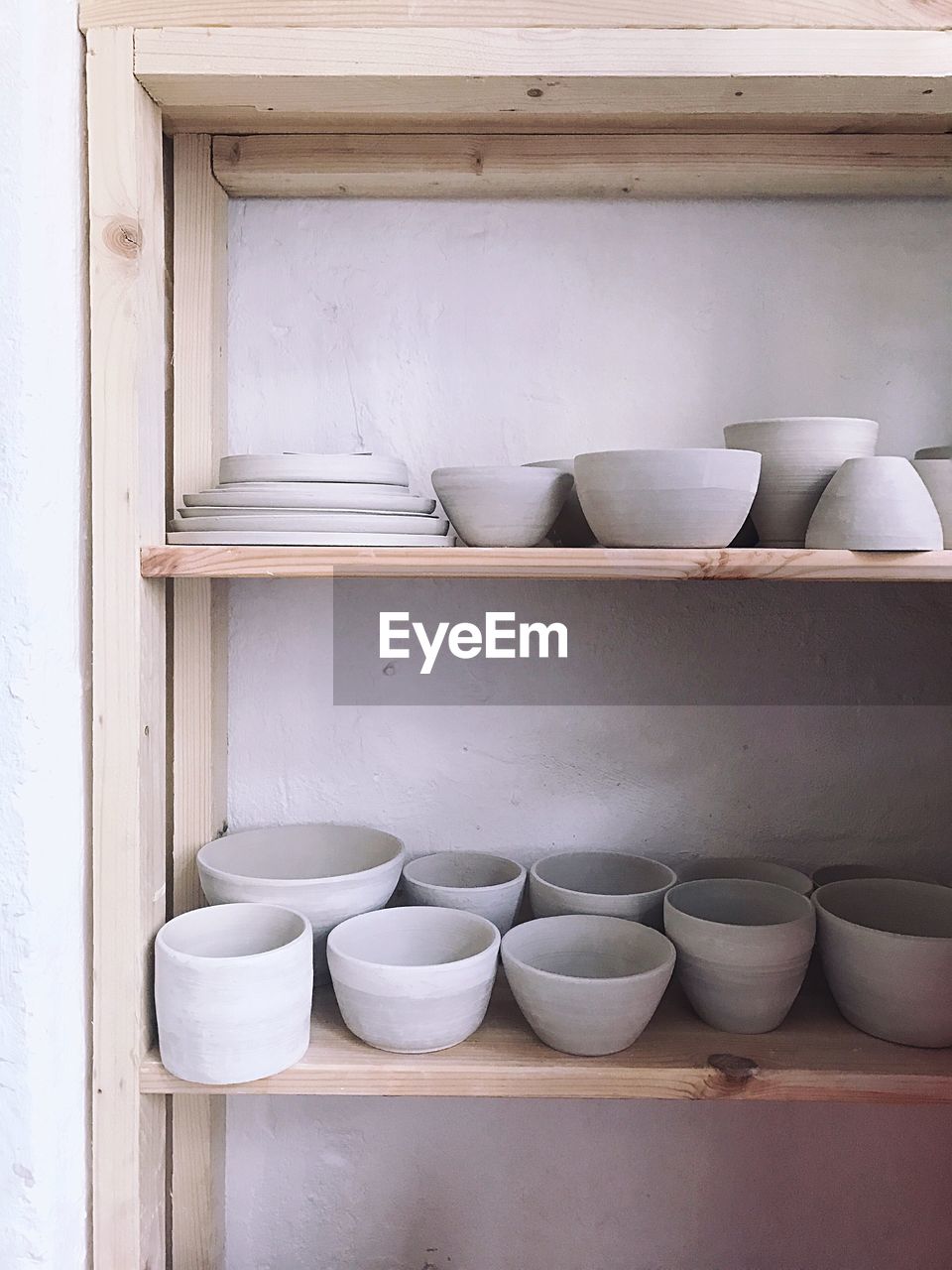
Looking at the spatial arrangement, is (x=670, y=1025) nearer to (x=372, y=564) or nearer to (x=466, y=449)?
(x=372, y=564)

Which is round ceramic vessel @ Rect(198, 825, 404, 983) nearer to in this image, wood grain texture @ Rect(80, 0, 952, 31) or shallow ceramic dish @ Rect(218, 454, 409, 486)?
shallow ceramic dish @ Rect(218, 454, 409, 486)

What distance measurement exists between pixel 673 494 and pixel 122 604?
527 millimetres

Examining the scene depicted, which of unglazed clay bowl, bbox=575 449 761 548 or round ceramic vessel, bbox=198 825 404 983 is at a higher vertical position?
unglazed clay bowl, bbox=575 449 761 548

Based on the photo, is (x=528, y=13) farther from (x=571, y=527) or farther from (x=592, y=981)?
(x=592, y=981)

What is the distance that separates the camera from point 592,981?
0.90 metres

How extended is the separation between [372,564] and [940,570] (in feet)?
1.74

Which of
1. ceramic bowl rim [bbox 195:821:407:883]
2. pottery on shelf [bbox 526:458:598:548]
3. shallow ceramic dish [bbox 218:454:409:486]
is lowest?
ceramic bowl rim [bbox 195:821:407:883]

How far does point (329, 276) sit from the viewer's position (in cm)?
121

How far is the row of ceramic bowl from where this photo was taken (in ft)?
2.97

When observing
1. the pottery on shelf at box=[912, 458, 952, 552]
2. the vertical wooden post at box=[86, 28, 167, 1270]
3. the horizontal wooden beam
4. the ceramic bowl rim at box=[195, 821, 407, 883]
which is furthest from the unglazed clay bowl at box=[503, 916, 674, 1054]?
the horizontal wooden beam

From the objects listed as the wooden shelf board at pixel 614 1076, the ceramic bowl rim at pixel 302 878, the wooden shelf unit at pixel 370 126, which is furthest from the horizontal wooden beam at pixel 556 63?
the wooden shelf board at pixel 614 1076

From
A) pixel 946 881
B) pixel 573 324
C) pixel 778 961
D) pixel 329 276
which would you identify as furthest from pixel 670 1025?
pixel 329 276

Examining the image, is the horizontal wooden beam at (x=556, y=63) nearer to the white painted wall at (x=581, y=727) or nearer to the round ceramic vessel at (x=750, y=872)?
the white painted wall at (x=581, y=727)

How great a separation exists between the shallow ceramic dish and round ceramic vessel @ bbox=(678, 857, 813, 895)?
63cm
